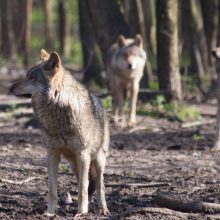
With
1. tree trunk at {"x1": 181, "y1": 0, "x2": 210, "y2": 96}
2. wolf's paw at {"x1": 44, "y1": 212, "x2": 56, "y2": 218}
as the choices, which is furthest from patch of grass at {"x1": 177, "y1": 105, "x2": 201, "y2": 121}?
wolf's paw at {"x1": 44, "y1": 212, "x2": 56, "y2": 218}

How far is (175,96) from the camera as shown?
17.8m

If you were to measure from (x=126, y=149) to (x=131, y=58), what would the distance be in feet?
14.2

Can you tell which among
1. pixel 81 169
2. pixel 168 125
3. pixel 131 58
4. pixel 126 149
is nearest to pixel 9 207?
pixel 81 169

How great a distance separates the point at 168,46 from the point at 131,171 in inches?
283

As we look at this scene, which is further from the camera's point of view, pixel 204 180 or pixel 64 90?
pixel 204 180

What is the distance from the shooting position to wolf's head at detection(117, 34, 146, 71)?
1666 centimetres

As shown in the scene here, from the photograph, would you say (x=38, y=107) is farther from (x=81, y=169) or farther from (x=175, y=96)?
(x=175, y=96)

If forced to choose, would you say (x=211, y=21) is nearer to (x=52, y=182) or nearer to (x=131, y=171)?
(x=131, y=171)

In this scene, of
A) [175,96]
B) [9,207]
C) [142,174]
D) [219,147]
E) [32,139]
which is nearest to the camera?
[9,207]

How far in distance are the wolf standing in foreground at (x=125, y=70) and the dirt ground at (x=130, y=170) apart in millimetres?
588

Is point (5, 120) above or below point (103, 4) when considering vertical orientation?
below

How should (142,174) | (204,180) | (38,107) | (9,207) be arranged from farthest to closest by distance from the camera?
1. (142,174)
2. (204,180)
3. (9,207)
4. (38,107)

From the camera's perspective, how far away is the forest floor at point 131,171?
8266mm

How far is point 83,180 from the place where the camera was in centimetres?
794
